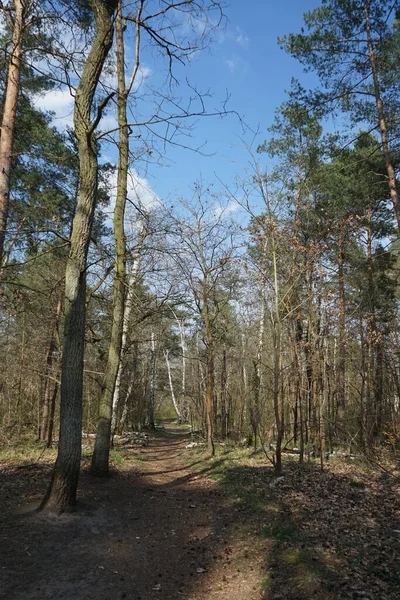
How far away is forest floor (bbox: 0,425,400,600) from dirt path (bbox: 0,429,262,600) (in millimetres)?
13

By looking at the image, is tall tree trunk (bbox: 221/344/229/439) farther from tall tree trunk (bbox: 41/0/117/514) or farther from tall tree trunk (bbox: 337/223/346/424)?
tall tree trunk (bbox: 41/0/117/514)

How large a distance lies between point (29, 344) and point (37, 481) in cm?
588

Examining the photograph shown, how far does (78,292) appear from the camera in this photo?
221 inches

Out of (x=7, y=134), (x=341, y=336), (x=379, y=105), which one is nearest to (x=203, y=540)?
(x=7, y=134)

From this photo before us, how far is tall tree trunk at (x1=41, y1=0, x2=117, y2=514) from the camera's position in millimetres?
5223

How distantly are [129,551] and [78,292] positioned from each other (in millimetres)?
3417

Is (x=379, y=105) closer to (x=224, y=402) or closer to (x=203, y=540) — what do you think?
(x=203, y=540)

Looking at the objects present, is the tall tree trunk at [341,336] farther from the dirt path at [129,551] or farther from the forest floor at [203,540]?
the dirt path at [129,551]

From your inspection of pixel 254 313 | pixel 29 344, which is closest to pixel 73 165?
pixel 29 344

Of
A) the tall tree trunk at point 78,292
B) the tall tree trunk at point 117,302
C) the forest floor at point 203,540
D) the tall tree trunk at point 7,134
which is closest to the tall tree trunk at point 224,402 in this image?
the forest floor at point 203,540

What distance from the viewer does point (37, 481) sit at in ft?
22.2

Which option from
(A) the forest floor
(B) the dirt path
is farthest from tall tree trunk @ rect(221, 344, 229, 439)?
(B) the dirt path

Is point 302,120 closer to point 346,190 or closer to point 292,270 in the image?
point 346,190

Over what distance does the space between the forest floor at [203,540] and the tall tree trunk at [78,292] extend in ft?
1.62
